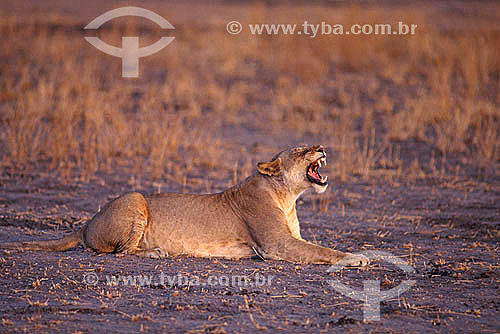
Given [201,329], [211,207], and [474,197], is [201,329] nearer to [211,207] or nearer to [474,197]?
[211,207]

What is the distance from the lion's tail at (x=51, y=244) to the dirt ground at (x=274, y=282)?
0.08m

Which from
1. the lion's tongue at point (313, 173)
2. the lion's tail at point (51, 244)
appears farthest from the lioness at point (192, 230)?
the lion's tongue at point (313, 173)

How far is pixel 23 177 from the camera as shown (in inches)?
430

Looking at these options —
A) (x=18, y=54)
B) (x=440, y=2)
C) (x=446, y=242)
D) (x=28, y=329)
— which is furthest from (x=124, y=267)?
(x=440, y=2)

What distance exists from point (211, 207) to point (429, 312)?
232cm

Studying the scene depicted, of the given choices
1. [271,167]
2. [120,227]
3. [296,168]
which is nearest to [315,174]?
[296,168]

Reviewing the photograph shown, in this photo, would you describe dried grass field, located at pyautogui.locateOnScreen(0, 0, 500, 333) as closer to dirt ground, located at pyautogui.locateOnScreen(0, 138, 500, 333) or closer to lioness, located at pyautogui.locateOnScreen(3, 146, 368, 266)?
dirt ground, located at pyautogui.locateOnScreen(0, 138, 500, 333)

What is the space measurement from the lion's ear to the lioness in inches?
8.9

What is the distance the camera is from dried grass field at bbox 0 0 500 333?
5934 mm

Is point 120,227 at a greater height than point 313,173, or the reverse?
point 313,173

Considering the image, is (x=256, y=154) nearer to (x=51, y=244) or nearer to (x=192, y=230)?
(x=192, y=230)

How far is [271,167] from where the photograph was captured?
7.35 metres

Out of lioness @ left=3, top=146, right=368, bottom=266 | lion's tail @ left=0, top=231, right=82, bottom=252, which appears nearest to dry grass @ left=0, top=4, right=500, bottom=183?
lion's tail @ left=0, top=231, right=82, bottom=252

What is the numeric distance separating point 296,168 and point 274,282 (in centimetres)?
136
